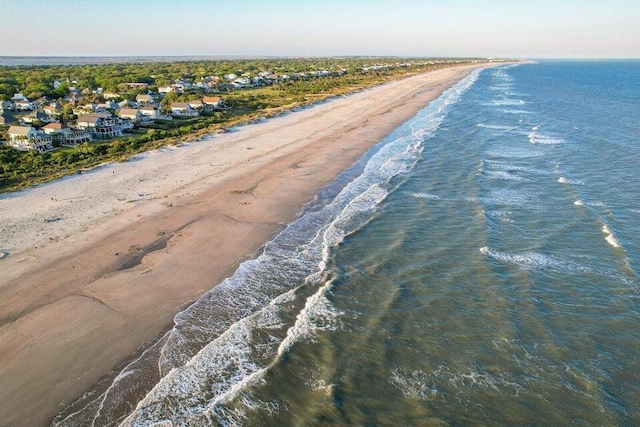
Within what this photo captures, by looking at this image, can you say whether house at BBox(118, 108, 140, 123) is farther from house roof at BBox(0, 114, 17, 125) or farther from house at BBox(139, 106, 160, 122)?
house roof at BBox(0, 114, 17, 125)

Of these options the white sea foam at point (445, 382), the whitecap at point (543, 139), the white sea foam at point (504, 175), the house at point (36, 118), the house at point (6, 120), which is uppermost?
the house at point (36, 118)

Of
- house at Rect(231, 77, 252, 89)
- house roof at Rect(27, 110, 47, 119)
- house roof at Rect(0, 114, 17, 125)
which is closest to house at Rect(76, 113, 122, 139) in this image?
house roof at Rect(27, 110, 47, 119)

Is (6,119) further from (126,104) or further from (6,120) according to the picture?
(126,104)

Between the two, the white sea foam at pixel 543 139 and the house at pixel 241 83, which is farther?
the house at pixel 241 83

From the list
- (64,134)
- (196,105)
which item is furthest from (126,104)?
(64,134)

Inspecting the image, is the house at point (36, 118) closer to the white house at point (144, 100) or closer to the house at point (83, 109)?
the house at point (83, 109)

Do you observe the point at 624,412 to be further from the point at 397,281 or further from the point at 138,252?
the point at 138,252

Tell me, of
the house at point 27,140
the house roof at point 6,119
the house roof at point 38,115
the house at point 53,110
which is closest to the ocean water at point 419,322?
the house at point 27,140
